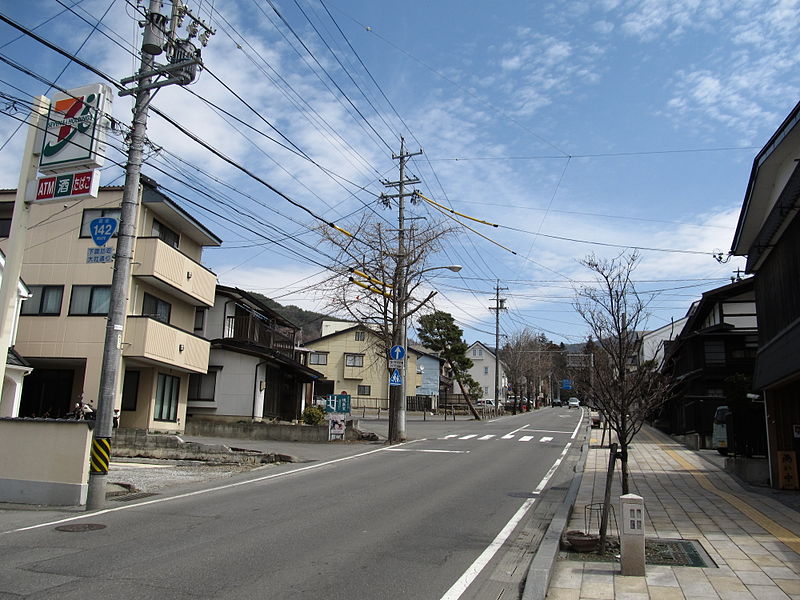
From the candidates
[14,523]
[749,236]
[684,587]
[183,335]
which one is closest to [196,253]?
[183,335]

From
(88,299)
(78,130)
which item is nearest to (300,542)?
(78,130)

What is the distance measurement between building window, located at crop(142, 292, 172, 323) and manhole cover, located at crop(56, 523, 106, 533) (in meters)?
14.9

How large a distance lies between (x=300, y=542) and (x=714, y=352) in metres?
25.5

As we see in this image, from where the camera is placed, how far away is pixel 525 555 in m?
8.02

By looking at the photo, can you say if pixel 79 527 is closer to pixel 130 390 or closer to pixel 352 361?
pixel 130 390

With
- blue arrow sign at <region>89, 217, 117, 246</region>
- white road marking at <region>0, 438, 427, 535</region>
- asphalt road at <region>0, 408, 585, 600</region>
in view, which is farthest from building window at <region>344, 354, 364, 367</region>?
blue arrow sign at <region>89, 217, 117, 246</region>

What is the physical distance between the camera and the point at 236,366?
30438 millimetres

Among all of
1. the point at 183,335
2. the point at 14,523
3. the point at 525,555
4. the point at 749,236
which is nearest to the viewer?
the point at 525,555

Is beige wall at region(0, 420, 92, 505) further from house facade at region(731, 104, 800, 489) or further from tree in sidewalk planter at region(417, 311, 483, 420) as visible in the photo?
tree in sidewalk planter at region(417, 311, 483, 420)

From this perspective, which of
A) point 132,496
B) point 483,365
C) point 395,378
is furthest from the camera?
point 483,365

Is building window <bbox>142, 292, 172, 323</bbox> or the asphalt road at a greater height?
building window <bbox>142, 292, 172, 323</bbox>

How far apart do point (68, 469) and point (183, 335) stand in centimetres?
1433

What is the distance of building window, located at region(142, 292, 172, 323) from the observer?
24234 mm

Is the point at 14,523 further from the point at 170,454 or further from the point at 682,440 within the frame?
the point at 682,440
